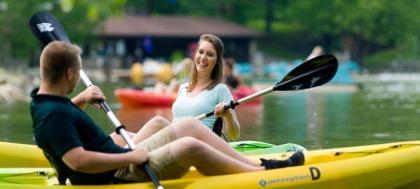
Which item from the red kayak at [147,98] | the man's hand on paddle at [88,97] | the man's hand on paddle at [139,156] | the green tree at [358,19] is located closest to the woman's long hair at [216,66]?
the man's hand on paddle at [88,97]

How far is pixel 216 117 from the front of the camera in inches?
246

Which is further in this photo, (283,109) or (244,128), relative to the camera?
(283,109)

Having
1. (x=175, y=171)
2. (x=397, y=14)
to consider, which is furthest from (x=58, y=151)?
(x=397, y=14)

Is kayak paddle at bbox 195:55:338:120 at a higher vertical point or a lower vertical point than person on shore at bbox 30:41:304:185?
higher

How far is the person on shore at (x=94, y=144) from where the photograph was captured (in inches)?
177

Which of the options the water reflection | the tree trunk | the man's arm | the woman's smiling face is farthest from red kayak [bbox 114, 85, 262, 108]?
the tree trunk

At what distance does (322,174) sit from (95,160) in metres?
1.29

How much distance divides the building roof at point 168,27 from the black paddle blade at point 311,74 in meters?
38.4

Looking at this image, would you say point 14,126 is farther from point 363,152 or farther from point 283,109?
point 363,152

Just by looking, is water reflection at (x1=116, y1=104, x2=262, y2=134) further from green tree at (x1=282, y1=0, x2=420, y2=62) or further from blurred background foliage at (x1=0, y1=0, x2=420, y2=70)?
green tree at (x1=282, y1=0, x2=420, y2=62)

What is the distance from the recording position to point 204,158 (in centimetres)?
492

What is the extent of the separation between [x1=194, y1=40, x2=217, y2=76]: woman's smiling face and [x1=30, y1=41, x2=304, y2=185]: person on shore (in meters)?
0.93

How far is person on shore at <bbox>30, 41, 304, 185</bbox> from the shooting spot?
4.48m

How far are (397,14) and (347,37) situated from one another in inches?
112
